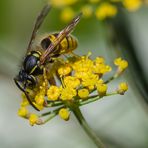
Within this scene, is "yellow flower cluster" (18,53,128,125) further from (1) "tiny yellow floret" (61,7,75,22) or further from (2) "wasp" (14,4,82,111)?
(1) "tiny yellow floret" (61,7,75,22)

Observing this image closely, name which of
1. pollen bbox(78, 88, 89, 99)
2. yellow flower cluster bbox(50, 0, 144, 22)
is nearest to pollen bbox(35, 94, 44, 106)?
pollen bbox(78, 88, 89, 99)

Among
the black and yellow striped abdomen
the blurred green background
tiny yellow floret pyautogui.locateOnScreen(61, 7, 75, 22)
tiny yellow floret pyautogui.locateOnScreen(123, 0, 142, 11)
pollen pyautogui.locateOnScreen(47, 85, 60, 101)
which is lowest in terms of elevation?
the blurred green background

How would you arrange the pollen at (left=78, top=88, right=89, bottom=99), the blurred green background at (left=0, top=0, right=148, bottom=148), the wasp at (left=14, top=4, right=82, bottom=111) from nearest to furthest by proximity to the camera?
the pollen at (left=78, top=88, right=89, bottom=99) → the wasp at (left=14, top=4, right=82, bottom=111) → the blurred green background at (left=0, top=0, right=148, bottom=148)

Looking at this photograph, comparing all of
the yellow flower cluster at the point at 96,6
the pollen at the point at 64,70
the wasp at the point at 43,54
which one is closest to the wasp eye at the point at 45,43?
the wasp at the point at 43,54

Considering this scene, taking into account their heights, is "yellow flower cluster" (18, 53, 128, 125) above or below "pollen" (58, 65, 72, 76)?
below

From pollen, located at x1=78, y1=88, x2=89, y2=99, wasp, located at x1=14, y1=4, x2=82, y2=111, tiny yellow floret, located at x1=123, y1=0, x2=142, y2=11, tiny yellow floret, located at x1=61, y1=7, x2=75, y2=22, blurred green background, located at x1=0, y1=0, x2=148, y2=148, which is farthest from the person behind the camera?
blurred green background, located at x1=0, y1=0, x2=148, y2=148

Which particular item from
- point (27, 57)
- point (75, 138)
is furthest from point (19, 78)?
point (75, 138)
